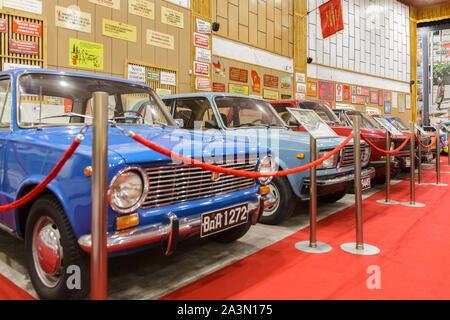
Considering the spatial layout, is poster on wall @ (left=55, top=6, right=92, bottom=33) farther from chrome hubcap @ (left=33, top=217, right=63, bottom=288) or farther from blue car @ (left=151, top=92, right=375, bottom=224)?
chrome hubcap @ (left=33, top=217, right=63, bottom=288)

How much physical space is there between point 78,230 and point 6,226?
934 mm

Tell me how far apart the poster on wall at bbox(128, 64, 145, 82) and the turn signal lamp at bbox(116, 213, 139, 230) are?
4.81m

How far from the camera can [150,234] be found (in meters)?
1.68

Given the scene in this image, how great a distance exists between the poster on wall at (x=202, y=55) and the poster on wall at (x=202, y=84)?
0.43m

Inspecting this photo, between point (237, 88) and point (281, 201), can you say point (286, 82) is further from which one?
point (281, 201)

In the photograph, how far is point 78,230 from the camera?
1581mm

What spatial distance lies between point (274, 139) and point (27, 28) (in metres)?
4.00

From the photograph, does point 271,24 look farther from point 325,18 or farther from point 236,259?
point 236,259

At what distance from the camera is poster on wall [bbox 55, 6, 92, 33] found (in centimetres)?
509

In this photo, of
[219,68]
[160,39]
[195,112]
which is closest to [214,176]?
[195,112]

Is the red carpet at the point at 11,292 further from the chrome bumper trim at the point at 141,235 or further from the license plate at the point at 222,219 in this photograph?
the license plate at the point at 222,219

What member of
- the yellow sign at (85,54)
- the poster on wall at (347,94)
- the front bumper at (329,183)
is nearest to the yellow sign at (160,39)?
the yellow sign at (85,54)

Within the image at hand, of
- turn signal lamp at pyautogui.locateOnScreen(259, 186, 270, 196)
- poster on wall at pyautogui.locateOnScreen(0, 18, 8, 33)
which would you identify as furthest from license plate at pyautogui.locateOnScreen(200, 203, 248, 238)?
poster on wall at pyautogui.locateOnScreen(0, 18, 8, 33)

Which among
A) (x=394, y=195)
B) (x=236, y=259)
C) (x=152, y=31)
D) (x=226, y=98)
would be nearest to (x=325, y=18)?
(x=152, y=31)
